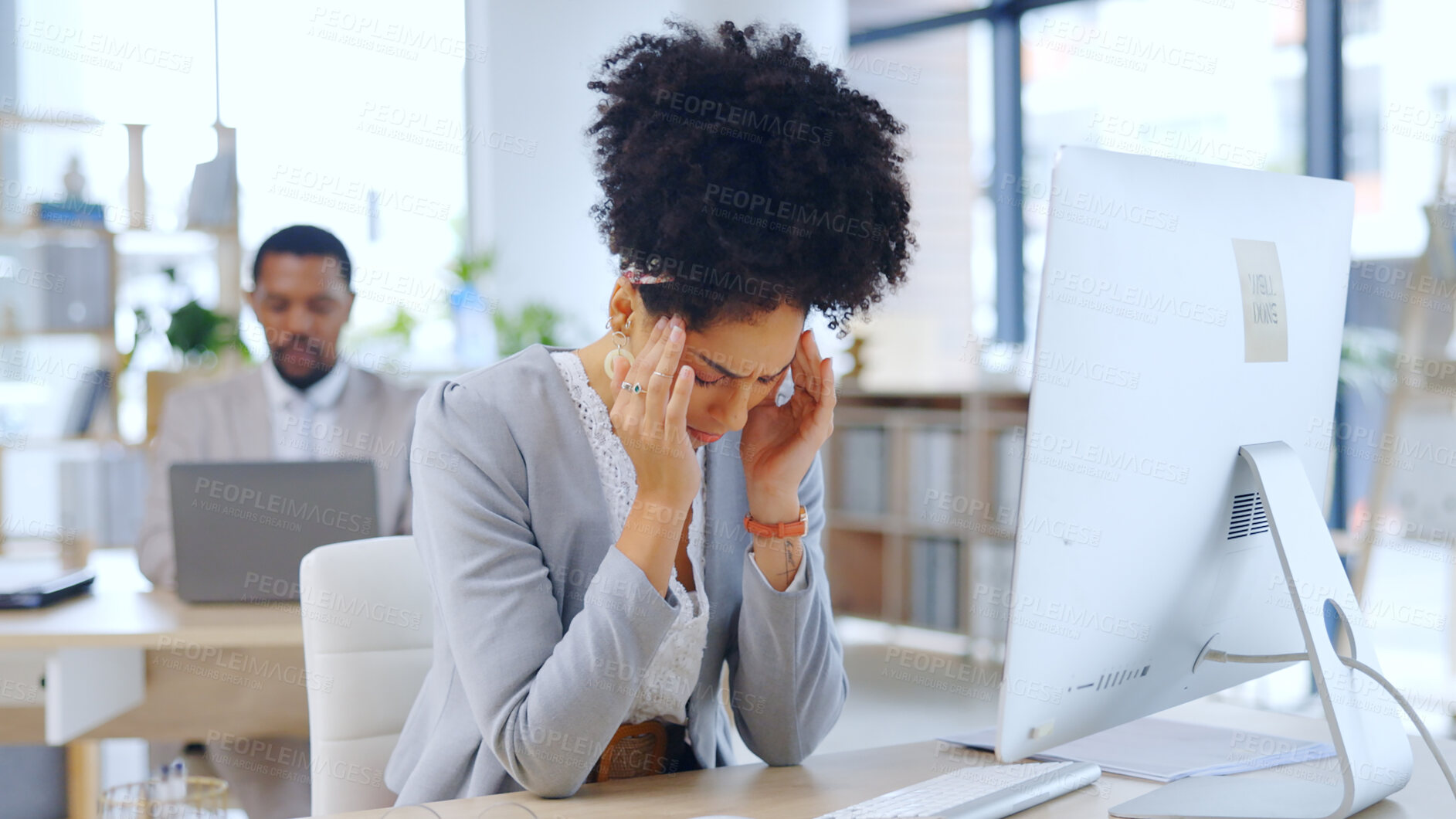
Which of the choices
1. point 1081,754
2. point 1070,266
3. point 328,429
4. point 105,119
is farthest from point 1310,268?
point 105,119

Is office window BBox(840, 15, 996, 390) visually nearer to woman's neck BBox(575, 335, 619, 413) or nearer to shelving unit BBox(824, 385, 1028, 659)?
shelving unit BBox(824, 385, 1028, 659)

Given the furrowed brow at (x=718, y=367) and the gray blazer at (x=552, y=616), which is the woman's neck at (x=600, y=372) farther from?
the furrowed brow at (x=718, y=367)

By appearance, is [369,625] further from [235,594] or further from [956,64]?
[956,64]

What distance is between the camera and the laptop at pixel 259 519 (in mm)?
1983

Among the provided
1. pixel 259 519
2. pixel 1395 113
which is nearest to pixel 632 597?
pixel 259 519

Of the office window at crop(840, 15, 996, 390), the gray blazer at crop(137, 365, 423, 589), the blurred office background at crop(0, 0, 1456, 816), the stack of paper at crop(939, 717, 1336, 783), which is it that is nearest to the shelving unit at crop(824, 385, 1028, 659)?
the blurred office background at crop(0, 0, 1456, 816)

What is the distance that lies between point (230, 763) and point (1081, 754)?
1.67 metres

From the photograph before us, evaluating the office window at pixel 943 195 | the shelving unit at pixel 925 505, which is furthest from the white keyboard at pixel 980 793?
the office window at pixel 943 195

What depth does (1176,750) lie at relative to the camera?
1234 millimetres

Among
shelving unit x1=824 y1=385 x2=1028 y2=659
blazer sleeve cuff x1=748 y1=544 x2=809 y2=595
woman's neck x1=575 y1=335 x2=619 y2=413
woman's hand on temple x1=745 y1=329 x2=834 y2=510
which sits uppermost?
woman's neck x1=575 y1=335 x2=619 y2=413

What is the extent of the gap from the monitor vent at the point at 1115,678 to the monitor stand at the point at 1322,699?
0.12 metres

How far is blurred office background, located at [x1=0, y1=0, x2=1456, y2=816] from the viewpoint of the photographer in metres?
3.81

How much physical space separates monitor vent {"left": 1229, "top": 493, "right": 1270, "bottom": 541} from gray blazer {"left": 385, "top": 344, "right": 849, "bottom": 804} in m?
0.44

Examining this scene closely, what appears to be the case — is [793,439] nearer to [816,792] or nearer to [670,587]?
[670,587]
